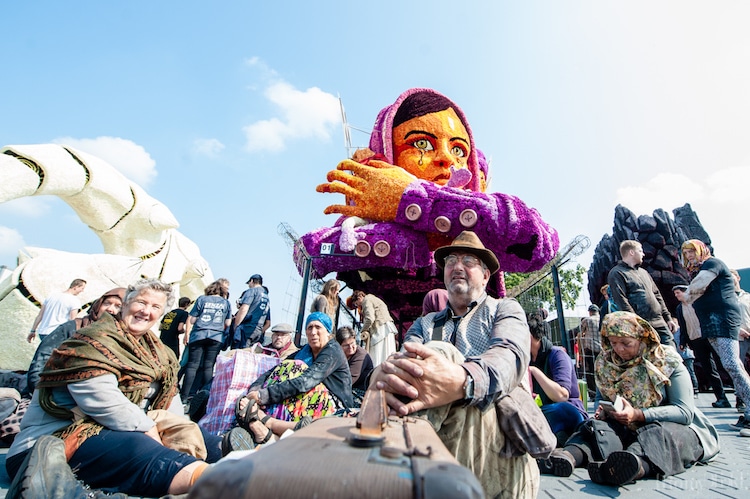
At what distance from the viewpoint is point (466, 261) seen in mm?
1904

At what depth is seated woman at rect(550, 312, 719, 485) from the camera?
2256 mm

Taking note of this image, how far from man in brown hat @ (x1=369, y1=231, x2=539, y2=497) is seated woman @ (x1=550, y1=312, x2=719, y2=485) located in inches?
43.6

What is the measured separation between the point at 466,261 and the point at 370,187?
15.4 feet

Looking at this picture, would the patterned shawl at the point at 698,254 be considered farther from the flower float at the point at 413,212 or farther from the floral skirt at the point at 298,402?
the floral skirt at the point at 298,402

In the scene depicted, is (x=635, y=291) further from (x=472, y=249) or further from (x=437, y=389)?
(x=437, y=389)

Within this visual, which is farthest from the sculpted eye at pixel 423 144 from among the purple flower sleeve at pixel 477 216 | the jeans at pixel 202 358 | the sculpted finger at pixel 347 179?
the jeans at pixel 202 358

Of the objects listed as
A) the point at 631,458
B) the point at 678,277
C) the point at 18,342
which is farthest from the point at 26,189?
the point at 678,277

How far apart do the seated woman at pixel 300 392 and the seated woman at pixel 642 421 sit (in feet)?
5.18

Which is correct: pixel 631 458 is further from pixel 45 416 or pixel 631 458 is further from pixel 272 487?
pixel 45 416

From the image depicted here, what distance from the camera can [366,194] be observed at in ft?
21.3

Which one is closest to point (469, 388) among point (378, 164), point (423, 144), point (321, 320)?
point (321, 320)

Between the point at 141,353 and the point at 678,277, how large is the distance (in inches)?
426

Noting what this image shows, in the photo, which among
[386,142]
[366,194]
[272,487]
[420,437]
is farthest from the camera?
[386,142]

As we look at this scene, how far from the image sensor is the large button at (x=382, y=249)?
6.24 metres
